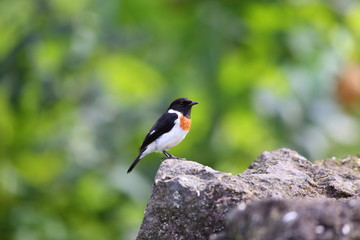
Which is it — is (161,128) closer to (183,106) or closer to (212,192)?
(183,106)

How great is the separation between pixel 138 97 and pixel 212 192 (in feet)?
19.1

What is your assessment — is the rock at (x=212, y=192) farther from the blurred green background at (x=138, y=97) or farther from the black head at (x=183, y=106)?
the blurred green background at (x=138, y=97)

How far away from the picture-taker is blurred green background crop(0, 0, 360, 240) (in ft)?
28.1

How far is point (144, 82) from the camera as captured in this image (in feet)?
33.7

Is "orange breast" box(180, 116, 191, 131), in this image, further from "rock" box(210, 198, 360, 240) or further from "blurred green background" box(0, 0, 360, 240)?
"rock" box(210, 198, 360, 240)

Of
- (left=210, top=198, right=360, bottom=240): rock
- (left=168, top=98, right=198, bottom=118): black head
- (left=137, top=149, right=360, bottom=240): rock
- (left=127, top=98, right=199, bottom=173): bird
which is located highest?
(left=168, top=98, right=198, bottom=118): black head

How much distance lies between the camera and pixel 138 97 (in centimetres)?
960

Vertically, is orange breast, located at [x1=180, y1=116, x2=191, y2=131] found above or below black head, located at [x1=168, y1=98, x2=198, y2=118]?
below

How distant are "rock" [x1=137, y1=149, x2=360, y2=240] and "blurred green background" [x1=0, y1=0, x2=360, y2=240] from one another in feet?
13.6

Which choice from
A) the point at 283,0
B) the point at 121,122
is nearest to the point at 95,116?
the point at 121,122

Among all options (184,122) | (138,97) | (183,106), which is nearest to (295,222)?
(184,122)

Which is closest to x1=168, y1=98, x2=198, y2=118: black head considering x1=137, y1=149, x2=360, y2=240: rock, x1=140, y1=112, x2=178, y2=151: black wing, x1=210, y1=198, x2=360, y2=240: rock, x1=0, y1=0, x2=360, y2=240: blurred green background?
x1=140, y1=112, x2=178, y2=151: black wing

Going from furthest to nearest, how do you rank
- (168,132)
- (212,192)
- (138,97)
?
(138,97)
(168,132)
(212,192)

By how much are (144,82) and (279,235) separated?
7445mm
